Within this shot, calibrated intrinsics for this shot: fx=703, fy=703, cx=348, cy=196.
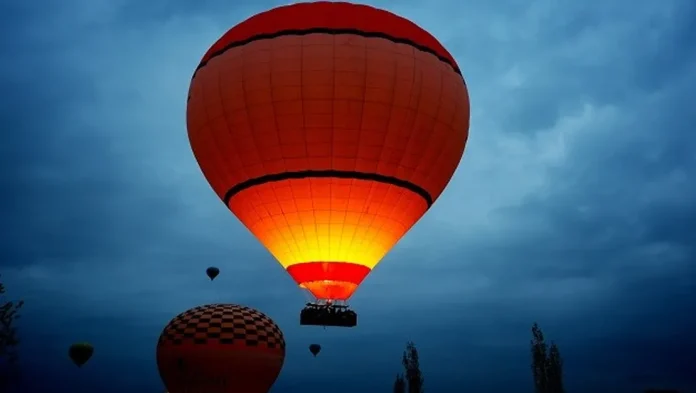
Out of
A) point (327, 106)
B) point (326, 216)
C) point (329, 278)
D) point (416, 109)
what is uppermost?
point (416, 109)

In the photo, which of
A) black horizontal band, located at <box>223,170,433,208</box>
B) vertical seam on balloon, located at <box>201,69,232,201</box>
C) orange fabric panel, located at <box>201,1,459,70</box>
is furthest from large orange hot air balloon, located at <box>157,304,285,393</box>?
orange fabric panel, located at <box>201,1,459,70</box>

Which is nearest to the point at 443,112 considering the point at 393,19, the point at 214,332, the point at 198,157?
the point at 393,19

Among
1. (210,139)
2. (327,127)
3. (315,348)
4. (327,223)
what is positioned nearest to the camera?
(327,127)

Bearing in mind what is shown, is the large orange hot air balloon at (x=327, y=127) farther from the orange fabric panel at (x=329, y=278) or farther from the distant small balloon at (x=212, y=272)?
the distant small balloon at (x=212, y=272)

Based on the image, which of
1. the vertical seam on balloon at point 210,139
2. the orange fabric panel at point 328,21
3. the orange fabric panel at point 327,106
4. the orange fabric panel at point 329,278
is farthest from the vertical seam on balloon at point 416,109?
the vertical seam on balloon at point 210,139

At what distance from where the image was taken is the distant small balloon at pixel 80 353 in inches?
912

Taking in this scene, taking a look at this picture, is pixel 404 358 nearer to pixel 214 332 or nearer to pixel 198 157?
pixel 214 332

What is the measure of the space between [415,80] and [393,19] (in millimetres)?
1793

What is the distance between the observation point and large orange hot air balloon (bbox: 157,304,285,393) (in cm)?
1922

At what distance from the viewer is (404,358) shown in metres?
30.2

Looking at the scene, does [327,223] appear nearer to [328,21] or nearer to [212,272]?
[328,21]

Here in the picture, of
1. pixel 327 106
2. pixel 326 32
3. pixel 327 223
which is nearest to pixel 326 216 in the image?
pixel 327 223

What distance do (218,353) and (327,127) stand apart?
22.8ft

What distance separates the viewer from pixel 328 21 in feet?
58.6
